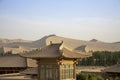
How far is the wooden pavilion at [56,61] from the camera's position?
53.3 ft

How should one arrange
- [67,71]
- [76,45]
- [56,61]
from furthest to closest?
1. [76,45]
2. [67,71]
3. [56,61]

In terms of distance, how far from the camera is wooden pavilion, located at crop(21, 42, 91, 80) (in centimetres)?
1625

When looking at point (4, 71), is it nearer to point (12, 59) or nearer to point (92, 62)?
point (12, 59)

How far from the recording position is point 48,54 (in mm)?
16641

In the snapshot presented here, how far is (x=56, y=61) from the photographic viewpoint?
16266 millimetres

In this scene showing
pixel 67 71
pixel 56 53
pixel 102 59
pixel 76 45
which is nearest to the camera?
pixel 56 53

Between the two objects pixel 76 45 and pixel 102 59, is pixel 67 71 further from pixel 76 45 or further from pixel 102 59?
pixel 76 45

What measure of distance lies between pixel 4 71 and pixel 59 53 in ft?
52.7

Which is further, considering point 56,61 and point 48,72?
point 48,72

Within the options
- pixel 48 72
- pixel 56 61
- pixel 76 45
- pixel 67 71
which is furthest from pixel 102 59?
pixel 76 45

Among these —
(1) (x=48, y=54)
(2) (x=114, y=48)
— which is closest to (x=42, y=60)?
(1) (x=48, y=54)

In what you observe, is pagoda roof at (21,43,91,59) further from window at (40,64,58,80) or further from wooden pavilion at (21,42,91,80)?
window at (40,64,58,80)

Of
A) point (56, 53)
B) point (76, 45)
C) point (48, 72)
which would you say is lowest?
point (48, 72)

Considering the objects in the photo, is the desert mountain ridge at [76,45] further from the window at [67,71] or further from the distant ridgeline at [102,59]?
the window at [67,71]
